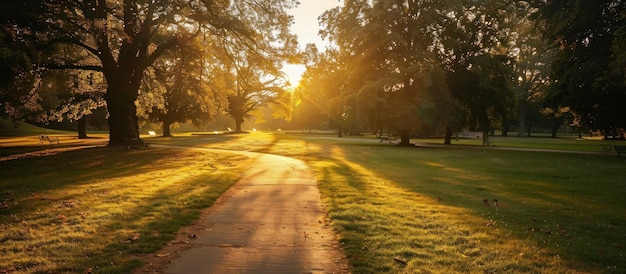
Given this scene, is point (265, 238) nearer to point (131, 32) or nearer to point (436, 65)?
point (131, 32)

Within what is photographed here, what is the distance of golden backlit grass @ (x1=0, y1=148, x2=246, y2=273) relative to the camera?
5.05 meters

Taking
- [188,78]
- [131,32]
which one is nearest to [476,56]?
[188,78]

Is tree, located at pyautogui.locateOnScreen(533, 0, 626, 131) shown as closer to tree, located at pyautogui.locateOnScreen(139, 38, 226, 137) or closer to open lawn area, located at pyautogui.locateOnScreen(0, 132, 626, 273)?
open lawn area, located at pyautogui.locateOnScreen(0, 132, 626, 273)

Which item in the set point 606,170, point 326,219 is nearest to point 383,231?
point 326,219

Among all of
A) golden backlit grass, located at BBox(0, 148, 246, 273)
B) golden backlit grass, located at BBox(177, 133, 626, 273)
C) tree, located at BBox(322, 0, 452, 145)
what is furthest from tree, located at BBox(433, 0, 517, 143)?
golden backlit grass, located at BBox(0, 148, 246, 273)

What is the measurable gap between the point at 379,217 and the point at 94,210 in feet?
18.9

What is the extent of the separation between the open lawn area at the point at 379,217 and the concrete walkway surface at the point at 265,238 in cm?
37

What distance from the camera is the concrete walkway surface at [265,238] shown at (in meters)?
4.86

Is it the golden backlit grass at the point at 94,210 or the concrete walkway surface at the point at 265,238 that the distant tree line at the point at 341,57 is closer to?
the golden backlit grass at the point at 94,210

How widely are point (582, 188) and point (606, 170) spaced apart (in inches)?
256

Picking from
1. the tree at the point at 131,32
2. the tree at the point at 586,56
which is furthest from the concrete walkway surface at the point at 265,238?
the tree at the point at 586,56

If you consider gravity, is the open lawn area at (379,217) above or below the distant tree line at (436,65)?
below

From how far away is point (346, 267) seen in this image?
488 centimetres

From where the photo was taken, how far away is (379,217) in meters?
7.64
